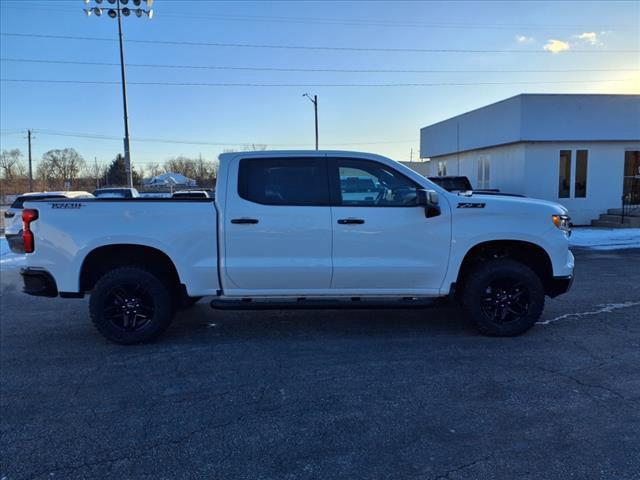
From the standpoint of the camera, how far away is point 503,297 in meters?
5.38

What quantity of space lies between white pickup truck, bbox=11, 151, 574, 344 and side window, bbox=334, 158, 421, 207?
11 millimetres

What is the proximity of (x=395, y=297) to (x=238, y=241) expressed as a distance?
1.79 metres

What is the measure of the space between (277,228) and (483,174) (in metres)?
17.5

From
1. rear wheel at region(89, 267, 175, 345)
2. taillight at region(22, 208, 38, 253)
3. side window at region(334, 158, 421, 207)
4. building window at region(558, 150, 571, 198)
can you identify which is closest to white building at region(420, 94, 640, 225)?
building window at region(558, 150, 571, 198)

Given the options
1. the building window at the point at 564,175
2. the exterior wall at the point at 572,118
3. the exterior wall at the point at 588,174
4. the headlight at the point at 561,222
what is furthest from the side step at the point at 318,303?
the building window at the point at 564,175

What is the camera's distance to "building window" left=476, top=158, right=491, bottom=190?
2044 centimetres

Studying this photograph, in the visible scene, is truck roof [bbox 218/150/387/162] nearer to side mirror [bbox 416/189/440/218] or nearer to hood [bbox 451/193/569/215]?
side mirror [bbox 416/189/440/218]

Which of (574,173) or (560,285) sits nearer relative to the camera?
(560,285)

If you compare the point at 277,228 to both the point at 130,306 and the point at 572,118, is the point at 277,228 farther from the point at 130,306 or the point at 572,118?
the point at 572,118

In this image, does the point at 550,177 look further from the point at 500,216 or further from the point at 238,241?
the point at 238,241

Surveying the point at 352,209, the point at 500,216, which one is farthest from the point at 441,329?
the point at 352,209

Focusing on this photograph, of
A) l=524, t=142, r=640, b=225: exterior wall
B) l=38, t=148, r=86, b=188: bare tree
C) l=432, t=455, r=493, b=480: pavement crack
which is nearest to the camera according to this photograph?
l=432, t=455, r=493, b=480: pavement crack

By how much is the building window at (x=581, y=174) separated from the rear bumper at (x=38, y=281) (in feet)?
57.2

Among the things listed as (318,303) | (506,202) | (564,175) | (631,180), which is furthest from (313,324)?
(631,180)
